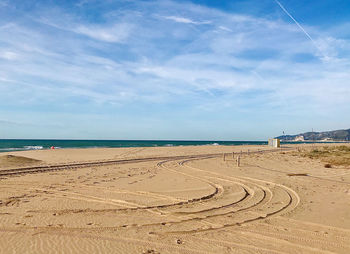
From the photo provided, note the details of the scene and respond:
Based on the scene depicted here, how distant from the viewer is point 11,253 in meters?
4.98

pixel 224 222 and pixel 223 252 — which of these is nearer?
pixel 223 252

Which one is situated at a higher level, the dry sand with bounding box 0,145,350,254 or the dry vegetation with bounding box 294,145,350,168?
the dry vegetation with bounding box 294,145,350,168

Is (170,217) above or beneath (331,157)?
beneath

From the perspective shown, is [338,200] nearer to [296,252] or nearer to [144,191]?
[296,252]

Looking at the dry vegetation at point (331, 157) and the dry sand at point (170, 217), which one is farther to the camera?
the dry vegetation at point (331, 157)

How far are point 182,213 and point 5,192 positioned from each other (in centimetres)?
689

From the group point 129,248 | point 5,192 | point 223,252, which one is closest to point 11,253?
point 129,248

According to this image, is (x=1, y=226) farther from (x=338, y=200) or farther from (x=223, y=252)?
(x=338, y=200)

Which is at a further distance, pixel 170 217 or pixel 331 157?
pixel 331 157

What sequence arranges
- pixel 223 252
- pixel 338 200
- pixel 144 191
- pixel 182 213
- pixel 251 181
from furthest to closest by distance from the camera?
pixel 251 181 → pixel 144 191 → pixel 338 200 → pixel 182 213 → pixel 223 252

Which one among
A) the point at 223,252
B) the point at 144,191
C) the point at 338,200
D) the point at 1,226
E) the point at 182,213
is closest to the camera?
the point at 223,252

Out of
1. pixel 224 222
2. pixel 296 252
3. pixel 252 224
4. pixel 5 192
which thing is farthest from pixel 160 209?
pixel 5 192

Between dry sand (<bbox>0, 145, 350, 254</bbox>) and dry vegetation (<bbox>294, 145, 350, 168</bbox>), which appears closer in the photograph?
dry sand (<bbox>0, 145, 350, 254</bbox>)

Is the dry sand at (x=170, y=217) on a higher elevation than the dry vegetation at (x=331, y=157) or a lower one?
lower
